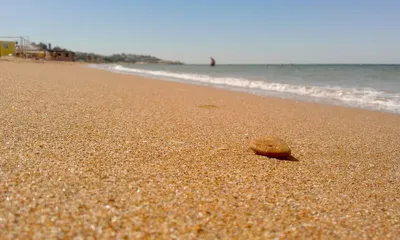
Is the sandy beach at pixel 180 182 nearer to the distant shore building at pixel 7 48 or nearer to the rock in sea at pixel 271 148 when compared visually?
the rock in sea at pixel 271 148

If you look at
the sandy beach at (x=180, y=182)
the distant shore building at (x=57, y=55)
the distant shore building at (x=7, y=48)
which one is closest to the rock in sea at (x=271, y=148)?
the sandy beach at (x=180, y=182)

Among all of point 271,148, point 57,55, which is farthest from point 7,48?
point 271,148

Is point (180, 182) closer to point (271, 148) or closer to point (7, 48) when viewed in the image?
point (271, 148)

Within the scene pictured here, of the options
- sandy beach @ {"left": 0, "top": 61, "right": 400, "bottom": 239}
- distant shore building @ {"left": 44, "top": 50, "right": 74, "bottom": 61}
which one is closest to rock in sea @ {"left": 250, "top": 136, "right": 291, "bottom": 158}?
sandy beach @ {"left": 0, "top": 61, "right": 400, "bottom": 239}

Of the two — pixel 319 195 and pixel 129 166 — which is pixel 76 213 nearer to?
pixel 129 166

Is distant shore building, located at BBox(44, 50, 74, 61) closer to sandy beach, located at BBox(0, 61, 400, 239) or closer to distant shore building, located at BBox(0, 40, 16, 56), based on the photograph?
distant shore building, located at BBox(0, 40, 16, 56)
